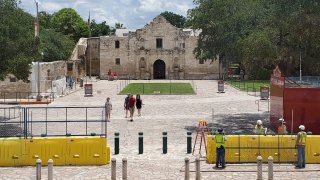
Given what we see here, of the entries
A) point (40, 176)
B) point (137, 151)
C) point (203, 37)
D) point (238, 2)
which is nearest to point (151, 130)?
point (137, 151)

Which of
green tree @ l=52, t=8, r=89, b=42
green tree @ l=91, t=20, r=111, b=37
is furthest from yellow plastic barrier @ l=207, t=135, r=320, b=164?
green tree @ l=91, t=20, r=111, b=37

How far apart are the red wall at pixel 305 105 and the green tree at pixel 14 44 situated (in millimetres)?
12696

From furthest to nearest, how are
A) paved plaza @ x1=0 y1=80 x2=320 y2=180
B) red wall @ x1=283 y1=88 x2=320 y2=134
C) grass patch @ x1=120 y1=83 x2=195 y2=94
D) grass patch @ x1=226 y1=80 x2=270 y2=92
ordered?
grass patch @ x1=226 y1=80 x2=270 y2=92, grass patch @ x1=120 y1=83 x2=195 y2=94, red wall @ x1=283 y1=88 x2=320 y2=134, paved plaza @ x1=0 y1=80 x2=320 y2=180

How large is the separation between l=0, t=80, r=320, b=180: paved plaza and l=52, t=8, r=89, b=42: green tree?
182 feet

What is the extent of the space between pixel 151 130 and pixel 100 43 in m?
54.9

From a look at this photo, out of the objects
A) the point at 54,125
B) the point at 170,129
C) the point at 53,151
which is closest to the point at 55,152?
the point at 53,151

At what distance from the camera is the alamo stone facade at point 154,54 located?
78.5 m

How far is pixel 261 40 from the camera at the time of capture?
97.3ft

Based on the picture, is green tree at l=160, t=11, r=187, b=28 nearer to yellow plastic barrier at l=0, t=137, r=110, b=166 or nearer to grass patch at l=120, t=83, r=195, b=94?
grass patch at l=120, t=83, r=195, b=94

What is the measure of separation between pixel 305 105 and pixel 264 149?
6552 millimetres

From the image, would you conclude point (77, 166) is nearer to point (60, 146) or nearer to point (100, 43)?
point (60, 146)

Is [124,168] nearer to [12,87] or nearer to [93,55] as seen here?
[12,87]

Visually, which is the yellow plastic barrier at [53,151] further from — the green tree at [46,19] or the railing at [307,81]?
the green tree at [46,19]

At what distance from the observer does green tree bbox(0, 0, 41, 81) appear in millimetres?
27547
